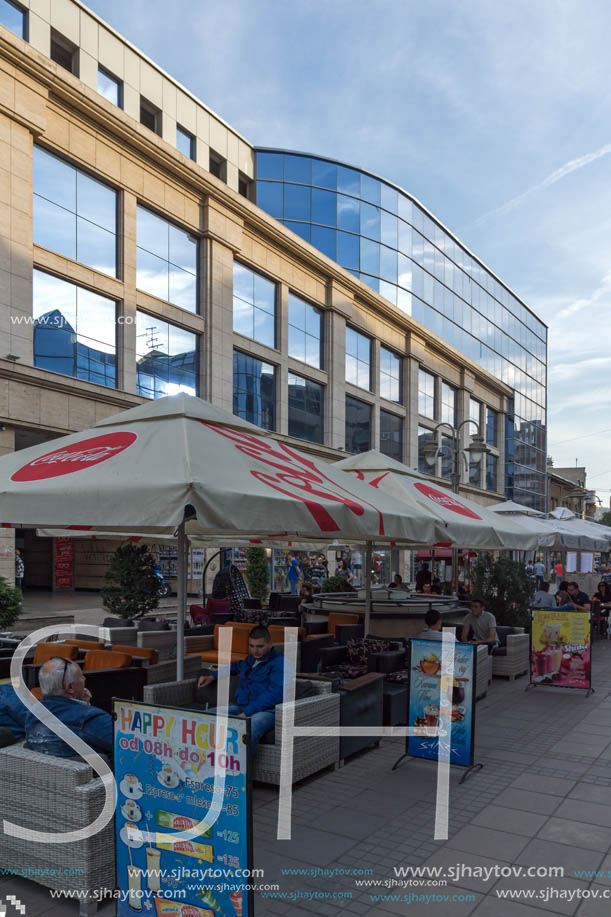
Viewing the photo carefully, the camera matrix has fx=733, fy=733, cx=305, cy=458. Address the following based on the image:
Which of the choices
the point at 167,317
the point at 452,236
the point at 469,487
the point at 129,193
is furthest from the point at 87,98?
the point at 469,487

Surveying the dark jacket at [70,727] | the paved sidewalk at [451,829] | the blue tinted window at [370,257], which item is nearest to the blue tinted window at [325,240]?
the blue tinted window at [370,257]

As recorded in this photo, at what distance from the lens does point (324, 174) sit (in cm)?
3725

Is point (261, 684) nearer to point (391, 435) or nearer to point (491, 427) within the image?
point (391, 435)

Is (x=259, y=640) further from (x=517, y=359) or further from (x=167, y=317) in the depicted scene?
(x=517, y=359)

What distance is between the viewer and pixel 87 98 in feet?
72.2

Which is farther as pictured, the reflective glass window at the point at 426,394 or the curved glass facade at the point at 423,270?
the reflective glass window at the point at 426,394

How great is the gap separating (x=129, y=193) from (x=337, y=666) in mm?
19585

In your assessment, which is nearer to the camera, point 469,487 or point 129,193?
point 129,193

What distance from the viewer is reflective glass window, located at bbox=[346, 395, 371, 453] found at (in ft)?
124

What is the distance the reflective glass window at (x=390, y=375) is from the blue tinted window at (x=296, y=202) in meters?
8.76

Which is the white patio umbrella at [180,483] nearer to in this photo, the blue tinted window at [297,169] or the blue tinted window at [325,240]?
the blue tinted window at [297,169]

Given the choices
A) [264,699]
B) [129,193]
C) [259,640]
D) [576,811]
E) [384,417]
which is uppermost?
[129,193]

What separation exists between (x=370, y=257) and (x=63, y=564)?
22.8 metres

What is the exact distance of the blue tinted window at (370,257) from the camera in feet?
129
